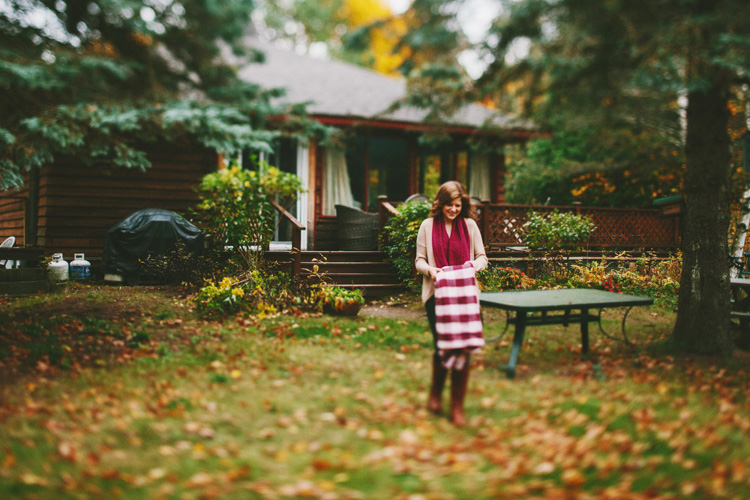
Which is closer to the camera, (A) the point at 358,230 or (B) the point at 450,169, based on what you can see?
(A) the point at 358,230

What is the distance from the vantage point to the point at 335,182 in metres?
13.1

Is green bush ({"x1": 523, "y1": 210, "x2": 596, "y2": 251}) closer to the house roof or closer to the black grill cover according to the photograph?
the house roof

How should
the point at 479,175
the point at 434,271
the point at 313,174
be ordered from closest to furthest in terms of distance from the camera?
the point at 434,271 → the point at 313,174 → the point at 479,175

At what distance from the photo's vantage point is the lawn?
303cm

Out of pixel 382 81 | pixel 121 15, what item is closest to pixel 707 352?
pixel 121 15

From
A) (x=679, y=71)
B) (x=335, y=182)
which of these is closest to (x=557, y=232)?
(x=679, y=71)

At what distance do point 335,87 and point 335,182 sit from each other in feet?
11.6

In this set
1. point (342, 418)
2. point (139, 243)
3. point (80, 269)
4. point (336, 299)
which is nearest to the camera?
point (342, 418)

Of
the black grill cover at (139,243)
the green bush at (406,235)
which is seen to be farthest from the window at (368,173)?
the black grill cover at (139,243)

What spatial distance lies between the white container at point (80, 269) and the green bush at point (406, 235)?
5743 millimetres

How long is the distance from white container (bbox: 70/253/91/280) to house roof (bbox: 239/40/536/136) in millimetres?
5124

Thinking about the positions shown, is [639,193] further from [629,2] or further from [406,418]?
[406,418]

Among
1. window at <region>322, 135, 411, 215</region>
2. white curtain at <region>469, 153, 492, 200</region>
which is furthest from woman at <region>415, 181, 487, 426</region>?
white curtain at <region>469, 153, 492, 200</region>

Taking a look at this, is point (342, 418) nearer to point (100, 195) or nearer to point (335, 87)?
point (100, 195)
